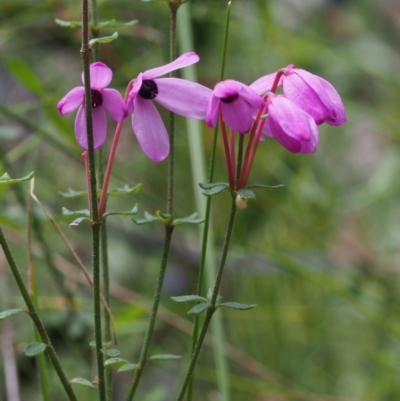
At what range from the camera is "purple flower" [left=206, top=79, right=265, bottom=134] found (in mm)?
331

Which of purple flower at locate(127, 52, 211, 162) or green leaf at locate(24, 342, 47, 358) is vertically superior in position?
purple flower at locate(127, 52, 211, 162)

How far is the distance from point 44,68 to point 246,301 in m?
0.75

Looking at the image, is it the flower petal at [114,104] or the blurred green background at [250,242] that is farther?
the blurred green background at [250,242]

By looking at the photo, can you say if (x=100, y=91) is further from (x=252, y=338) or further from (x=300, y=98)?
(x=252, y=338)

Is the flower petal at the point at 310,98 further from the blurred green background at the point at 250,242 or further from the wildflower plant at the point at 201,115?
the blurred green background at the point at 250,242

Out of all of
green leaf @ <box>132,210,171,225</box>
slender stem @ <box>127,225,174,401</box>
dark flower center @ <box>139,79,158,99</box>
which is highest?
dark flower center @ <box>139,79,158,99</box>

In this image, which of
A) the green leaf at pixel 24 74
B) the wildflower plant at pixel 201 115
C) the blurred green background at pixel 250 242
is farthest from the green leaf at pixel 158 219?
the blurred green background at pixel 250 242

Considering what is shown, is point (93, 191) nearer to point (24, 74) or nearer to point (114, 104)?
point (114, 104)

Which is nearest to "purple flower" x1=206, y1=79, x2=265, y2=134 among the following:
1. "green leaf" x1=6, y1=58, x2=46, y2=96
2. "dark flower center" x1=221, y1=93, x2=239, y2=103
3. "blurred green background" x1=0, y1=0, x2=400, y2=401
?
"dark flower center" x1=221, y1=93, x2=239, y2=103

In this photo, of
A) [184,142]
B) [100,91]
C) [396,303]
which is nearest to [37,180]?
[184,142]

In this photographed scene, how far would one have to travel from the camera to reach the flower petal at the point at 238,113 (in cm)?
34

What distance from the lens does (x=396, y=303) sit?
1.07 meters

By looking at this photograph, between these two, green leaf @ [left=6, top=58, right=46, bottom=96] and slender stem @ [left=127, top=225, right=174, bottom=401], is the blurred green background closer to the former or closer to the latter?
green leaf @ [left=6, top=58, right=46, bottom=96]

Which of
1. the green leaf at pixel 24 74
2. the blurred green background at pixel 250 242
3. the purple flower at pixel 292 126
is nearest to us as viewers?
the purple flower at pixel 292 126
